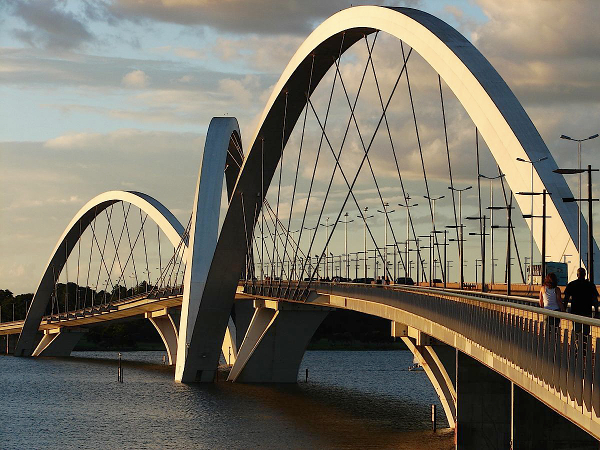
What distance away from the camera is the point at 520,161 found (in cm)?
3397

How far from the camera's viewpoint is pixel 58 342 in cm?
12888

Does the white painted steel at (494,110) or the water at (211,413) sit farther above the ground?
the white painted steel at (494,110)

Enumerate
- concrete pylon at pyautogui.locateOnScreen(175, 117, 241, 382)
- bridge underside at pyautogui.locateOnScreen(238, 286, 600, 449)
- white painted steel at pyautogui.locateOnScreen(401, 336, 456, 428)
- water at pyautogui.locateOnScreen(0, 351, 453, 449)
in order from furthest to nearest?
concrete pylon at pyautogui.locateOnScreen(175, 117, 241, 382)
white painted steel at pyautogui.locateOnScreen(401, 336, 456, 428)
water at pyautogui.locateOnScreen(0, 351, 453, 449)
bridge underside at pyautogui.locateOnScreen(238, 286, 600, 449)

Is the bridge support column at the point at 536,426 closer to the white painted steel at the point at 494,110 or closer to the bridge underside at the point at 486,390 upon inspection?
the bridge underside at the point at 486,390

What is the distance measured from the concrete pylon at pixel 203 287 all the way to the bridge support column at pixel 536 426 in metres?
46.5

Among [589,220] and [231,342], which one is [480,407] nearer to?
[589,220]

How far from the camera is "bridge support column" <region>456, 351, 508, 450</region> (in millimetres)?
36594

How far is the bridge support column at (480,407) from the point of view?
120 feet

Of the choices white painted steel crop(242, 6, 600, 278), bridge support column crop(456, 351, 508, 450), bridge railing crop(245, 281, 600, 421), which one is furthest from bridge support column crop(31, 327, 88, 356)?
bridge support column crop(456, 351, 508, 450)

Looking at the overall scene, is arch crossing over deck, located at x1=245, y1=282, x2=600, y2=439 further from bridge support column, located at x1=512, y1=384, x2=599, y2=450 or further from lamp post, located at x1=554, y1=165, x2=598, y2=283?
lamp post, located at x1=554, y1=165, x2=598, y2=283

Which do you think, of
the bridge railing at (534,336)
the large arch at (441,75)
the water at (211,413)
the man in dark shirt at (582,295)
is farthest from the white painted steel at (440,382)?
the man in dark shirt at (582,295)

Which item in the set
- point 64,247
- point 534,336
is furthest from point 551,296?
point 64,247

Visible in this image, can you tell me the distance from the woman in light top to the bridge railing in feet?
0.76

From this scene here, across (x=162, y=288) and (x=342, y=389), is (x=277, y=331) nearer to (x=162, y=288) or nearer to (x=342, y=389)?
(x=342, y=389)
